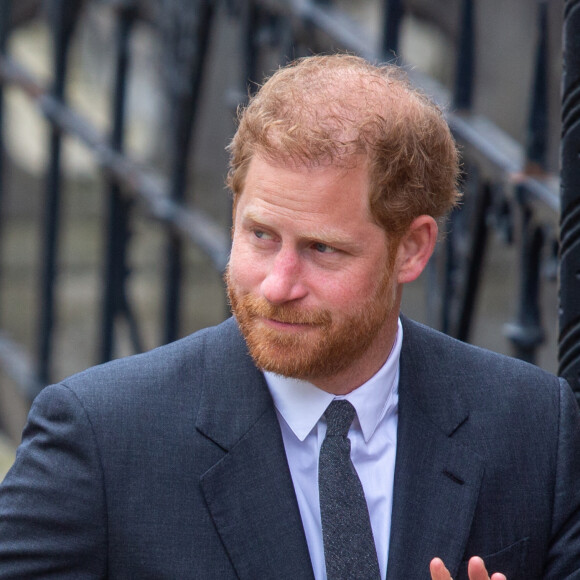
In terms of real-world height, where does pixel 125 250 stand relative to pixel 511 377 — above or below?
below

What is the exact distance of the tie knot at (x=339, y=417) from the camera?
2.50 m

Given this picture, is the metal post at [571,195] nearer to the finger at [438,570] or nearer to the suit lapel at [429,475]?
the suit lapel at [429,475]

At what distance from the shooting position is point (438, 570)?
226cm

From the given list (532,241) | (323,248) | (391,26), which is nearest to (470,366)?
(323,248)

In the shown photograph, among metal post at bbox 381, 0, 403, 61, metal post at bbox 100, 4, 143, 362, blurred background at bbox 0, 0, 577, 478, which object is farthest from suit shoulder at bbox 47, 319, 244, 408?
metal post at bbox 100, 4, 143, 362

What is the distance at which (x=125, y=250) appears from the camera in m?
7.39

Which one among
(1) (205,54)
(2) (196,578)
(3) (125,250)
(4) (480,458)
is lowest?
(3) (125,250)

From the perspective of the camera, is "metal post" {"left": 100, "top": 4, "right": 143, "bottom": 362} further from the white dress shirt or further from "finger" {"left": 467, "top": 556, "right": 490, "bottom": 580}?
"finger" {"left": 467, "top": 556, "right": 490, "bottom": 580}

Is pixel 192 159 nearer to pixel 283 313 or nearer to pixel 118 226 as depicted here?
pixel 118 226

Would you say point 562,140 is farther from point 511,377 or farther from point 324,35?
point 324,35

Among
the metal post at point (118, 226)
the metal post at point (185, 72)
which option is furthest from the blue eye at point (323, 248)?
the metal post at point (118, 226)

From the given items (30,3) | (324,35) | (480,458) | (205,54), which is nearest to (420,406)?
(480,458)

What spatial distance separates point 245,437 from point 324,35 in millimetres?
3014

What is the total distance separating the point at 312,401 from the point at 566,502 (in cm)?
59
